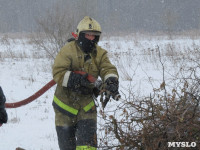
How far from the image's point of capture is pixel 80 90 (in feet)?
9.48

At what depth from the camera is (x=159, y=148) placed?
6.64ft

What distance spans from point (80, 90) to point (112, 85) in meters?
0.35

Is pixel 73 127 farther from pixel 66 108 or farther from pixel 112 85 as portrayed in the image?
pixel 112 85

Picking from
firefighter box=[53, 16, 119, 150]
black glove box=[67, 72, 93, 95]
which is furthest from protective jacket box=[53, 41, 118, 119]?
black glove box=[67, 72, 93, 95]

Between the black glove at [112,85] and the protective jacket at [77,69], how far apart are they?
0.07 m

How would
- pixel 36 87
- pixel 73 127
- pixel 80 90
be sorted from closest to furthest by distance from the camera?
pixel 80 90 < pixel 73 127 < pixel 36 87

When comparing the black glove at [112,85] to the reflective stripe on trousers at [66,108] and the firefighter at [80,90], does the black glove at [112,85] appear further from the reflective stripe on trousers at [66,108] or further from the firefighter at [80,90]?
the reflective stripe on trousers at [66,108]

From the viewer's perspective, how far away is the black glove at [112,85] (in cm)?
270

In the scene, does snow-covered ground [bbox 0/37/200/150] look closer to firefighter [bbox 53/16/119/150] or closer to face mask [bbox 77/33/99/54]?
firefighter [bbox 53/16/119/150]

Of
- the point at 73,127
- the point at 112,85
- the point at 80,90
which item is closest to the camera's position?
the point at 112,85

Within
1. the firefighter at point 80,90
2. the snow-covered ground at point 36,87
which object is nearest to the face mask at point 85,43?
the firefighter at point 80,90

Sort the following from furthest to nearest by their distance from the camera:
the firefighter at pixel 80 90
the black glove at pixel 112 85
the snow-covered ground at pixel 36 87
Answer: the snow-covered ground at pixel 36 87 < the firefighter at pixel 80 90 < the black glove at pixel 112 85

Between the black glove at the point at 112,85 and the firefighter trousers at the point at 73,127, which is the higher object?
the black glove at the point at 112,85

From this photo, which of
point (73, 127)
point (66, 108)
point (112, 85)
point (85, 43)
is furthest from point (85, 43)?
point (73, 127)
